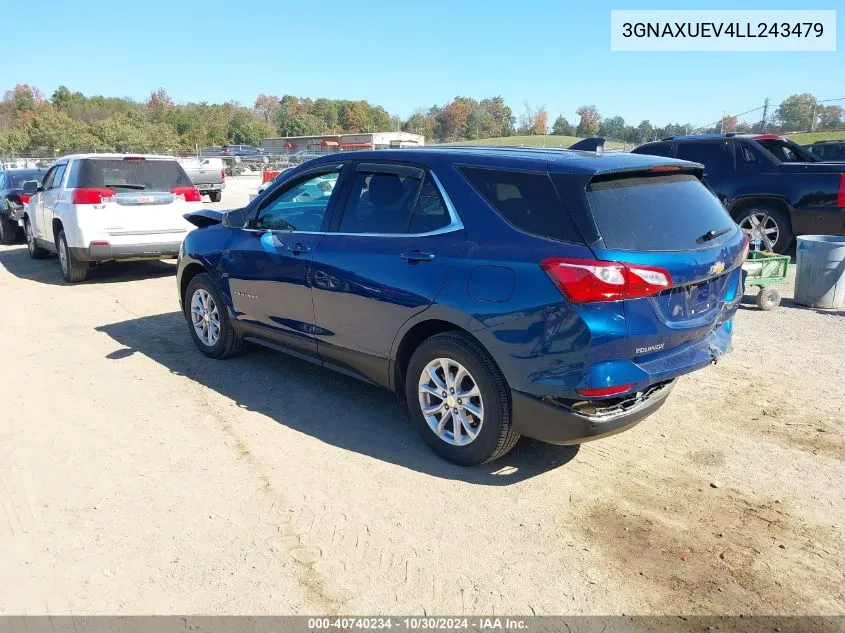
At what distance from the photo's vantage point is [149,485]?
3783 millimetres

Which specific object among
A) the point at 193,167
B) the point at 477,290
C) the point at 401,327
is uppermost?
the point at 193,167

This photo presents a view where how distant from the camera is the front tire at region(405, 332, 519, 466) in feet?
11.9

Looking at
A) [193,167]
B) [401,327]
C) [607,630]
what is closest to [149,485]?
[401,327]

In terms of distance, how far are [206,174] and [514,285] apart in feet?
68.9

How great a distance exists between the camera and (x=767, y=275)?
7.48m

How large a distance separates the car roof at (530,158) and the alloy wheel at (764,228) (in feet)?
21.3

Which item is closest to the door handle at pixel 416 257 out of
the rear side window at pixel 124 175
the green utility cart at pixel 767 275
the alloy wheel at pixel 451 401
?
the alloy wheel at pixel 451 401

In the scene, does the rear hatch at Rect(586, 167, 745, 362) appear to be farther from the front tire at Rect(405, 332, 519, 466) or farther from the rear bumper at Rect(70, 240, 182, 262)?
the rear bumper at Rect(70, 240, 182, 262)

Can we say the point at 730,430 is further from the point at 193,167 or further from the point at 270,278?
the point at 193,167

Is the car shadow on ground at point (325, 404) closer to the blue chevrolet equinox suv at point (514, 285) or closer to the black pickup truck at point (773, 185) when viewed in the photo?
the blue chevrolet equinox suv at point (514, 285)

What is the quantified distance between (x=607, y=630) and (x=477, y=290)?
5.75 ft

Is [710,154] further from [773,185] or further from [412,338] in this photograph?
[412,338]

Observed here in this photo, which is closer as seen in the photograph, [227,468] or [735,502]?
[735,502]

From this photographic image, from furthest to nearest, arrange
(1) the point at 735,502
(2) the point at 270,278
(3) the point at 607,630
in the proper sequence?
(2) the point at 270,278 → (1) the point at 735,502 → (3) the point at 607,630
